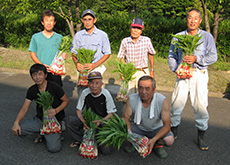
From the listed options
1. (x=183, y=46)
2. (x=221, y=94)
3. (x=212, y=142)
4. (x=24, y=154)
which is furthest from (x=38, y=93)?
A: (x=221, y=94)

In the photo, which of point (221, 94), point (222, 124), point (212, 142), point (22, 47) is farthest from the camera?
point (22, 47)

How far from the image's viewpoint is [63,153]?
4.37m

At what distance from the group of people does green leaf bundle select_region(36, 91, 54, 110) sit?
4.2 inches

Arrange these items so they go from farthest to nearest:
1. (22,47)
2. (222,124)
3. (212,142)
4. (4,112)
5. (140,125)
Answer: (22,47)
(4,112)
(222,124)
(212,142)
(140,125)

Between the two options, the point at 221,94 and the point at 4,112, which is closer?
the point at 4,112

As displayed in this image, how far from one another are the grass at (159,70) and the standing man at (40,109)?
390 cm

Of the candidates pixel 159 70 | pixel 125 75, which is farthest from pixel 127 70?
pixel 159 70

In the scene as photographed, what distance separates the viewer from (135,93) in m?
4.59

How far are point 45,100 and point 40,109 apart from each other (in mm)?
446

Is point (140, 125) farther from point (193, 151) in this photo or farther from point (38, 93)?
point (38, 93)

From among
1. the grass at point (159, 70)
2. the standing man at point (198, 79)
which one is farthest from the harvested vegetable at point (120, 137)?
the grass at point (159, 70)

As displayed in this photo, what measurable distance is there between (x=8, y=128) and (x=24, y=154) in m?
1.21

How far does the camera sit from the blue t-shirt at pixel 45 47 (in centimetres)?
527

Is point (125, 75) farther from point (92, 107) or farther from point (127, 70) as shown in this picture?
point (92, 107)
